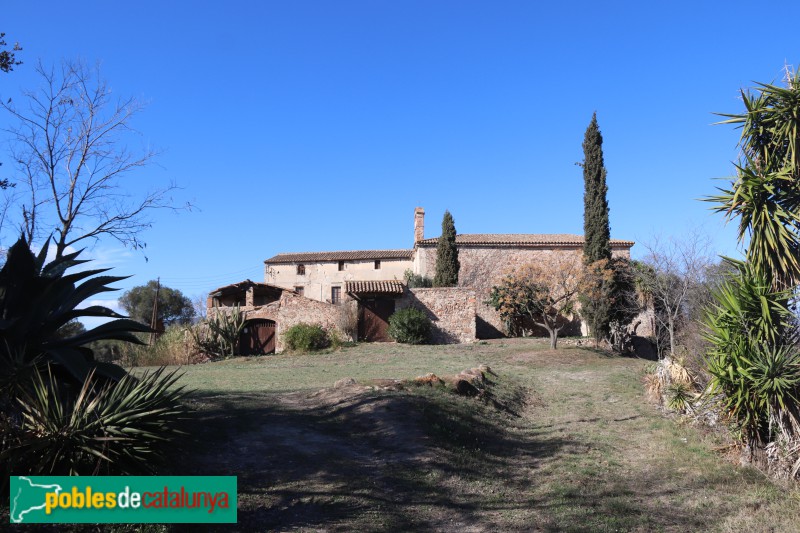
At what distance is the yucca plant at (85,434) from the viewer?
610 cm

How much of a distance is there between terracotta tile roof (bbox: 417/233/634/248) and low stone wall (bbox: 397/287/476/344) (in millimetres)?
6569

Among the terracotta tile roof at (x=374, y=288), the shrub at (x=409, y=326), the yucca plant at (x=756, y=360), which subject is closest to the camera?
the yucca plant at (x=756, y=360)

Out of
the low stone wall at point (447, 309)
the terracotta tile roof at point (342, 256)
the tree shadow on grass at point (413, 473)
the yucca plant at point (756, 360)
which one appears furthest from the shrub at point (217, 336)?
the yucca plant at point (756, 360)

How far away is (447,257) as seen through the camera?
118 feet

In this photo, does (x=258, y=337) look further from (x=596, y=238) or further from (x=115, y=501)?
(x=115, y=501)

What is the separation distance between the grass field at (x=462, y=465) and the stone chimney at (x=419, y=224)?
27.6 m

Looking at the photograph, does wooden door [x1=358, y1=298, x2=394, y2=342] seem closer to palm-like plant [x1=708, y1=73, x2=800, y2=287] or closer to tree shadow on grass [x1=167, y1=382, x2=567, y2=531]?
tree shadow on grass [x1=167, y1=382, x2=567, y2=531]

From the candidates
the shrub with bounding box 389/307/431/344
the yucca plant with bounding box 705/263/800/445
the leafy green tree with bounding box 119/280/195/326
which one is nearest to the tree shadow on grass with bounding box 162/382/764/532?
the yucca plant with bounding box 705/263/800/445

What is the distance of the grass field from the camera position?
274 inches

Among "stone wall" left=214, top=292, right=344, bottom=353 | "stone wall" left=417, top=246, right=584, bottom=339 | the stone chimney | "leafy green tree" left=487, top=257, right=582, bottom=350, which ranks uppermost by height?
the stone chimney

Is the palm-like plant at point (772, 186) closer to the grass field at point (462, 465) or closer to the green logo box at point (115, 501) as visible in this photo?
the grass field at point (462, 465)

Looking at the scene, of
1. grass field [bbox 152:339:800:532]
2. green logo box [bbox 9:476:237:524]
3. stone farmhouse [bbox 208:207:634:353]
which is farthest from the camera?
stone farmhouse [bbox 208:207:634:353]

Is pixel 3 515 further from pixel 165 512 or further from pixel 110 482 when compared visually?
pixel 165 512

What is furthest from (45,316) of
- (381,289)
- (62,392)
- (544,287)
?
(381,289)
